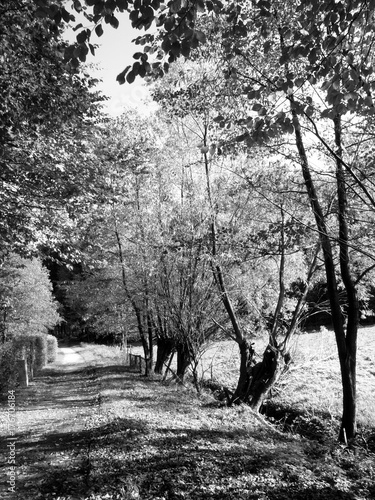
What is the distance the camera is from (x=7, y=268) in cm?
2230

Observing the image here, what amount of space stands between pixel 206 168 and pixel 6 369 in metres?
8.99

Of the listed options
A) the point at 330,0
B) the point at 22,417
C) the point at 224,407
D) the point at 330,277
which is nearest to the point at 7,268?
the point at 22,417

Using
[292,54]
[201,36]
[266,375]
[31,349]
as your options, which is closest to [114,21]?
[201,36]

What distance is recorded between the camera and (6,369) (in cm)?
1219

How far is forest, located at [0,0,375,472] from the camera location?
3.60 m

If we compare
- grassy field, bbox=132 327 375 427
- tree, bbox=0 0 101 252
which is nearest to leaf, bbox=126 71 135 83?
tree, bbox=0 0 101 252

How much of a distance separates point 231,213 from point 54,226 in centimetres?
504

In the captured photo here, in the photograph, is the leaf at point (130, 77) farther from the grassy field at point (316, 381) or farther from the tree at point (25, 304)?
the tree at point (25, 304)

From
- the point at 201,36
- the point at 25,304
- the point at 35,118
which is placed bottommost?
the point at 25,304

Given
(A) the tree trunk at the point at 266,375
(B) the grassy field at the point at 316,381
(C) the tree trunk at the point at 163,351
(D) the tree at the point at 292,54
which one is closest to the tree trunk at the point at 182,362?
(C) the tree trunk at the point at 163,351

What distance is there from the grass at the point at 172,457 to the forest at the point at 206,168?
4.99ft

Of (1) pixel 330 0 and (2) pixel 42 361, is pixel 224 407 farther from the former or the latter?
(2) pixel 42 361

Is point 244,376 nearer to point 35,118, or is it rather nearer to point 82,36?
point 35,118

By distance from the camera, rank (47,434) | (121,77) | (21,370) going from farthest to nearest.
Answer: (21,370) < (47,434) < (121,77)
